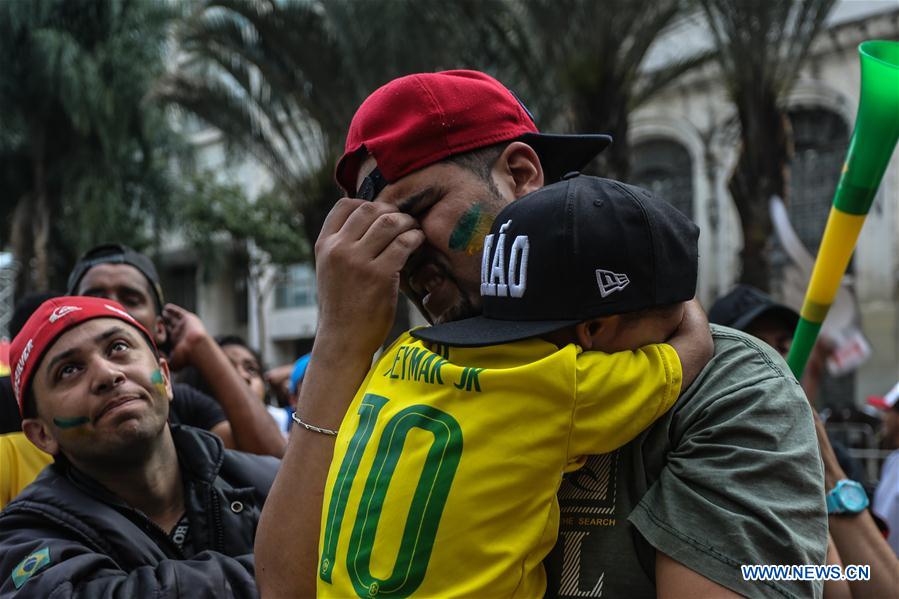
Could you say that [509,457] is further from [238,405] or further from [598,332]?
[238,405]

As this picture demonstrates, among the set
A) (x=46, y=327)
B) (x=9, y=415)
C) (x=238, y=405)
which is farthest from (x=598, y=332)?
(x=9, y=415)

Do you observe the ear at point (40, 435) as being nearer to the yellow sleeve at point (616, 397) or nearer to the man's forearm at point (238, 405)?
the man's forearm at point (238, 405)

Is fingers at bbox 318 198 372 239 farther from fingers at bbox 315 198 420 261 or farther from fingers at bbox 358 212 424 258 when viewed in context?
fingers at bbox 358 212 424 258

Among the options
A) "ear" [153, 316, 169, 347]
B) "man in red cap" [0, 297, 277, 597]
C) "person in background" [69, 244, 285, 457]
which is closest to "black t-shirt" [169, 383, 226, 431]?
"person in background" [69, 244, 285, 457]

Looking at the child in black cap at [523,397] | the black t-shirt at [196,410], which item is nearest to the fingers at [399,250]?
the child in black cap at [523,397]

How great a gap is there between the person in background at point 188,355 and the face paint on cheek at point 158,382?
0.81 meters

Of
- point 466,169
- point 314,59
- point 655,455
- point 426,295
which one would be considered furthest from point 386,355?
point 314,59

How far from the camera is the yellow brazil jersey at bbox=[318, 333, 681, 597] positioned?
120cm

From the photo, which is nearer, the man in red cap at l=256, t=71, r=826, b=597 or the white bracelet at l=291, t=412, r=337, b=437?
the man in red cap at l=256, t=71, r=826, b=597

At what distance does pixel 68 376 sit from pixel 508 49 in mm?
7818

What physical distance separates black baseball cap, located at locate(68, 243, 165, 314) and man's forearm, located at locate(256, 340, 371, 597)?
2.32 metres

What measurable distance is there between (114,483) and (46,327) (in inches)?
21.2

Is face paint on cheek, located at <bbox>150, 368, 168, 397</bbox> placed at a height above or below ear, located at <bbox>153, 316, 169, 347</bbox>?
above

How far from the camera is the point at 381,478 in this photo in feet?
4.20
